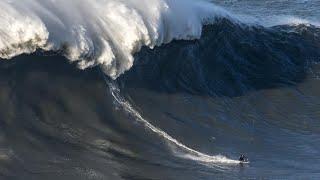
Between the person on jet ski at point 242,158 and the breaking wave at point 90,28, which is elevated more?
the breaking wave at point 90,28

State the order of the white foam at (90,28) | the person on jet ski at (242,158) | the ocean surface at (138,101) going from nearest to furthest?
the ocean surface at (138,101), the white foam at (90,28), the person on jet ski at (242,158)

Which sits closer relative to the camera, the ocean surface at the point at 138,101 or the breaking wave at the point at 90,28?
the ocean surface at the point at 138,101

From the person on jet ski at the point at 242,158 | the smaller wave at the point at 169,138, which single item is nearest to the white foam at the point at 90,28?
the smaller wave at the point at 169,138

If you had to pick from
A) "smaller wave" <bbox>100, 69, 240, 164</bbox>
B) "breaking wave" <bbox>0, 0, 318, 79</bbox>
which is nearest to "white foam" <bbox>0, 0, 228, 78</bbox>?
"breaking wave" <bbox>0, 0, 318, 79</bbox>

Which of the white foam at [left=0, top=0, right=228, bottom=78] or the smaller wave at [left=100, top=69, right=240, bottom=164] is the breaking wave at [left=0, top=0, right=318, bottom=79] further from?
the smaller wave at [left=100, top=69, right=240, bottom=164]

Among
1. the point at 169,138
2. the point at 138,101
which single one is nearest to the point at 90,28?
the point at 138,101

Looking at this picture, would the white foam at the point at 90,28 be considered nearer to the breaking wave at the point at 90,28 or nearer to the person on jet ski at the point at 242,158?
the breaking wave at the point at 90,28
